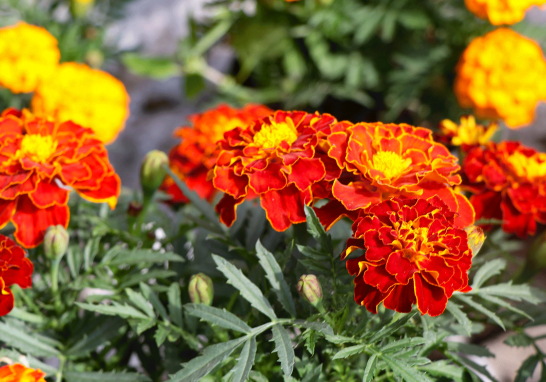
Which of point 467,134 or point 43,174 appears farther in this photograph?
point 467,134

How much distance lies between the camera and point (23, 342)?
53 centimetres

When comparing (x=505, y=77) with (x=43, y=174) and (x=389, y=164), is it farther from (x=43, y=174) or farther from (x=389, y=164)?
(x=43, y=174)

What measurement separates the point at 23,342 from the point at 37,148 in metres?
0.21

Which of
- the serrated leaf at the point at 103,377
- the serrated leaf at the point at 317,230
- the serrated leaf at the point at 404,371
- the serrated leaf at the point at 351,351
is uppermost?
the serrated leaf at the point at 317,230

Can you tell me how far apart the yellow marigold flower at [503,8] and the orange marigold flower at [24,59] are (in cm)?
95

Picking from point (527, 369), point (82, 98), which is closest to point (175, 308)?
point (527, 369)

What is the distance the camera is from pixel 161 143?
1.72 metres

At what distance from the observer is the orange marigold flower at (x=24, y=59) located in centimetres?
107

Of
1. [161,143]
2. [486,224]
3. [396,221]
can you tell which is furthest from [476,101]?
[161,143]

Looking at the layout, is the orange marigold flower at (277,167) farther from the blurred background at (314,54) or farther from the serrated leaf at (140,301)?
the blurred background at (314,54)

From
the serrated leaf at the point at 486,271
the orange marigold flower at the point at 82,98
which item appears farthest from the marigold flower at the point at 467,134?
the orange marigold flower at the point at 82,98

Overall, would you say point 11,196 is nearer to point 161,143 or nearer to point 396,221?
point 396,221

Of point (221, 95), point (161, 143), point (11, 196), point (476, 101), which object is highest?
point (11, 196)

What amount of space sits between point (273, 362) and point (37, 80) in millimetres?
865
